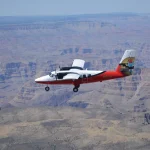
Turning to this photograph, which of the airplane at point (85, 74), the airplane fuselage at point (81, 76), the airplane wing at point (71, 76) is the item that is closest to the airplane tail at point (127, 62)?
the airplane at point (85, 74)

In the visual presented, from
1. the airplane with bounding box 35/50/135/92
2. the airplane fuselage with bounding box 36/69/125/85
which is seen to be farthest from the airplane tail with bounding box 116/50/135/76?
the airplane fuselage with bounding box 36/69/125/85

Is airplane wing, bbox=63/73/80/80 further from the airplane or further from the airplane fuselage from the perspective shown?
the airplane fuselage

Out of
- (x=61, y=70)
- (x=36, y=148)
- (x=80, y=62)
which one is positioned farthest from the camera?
(x=36, y=148)

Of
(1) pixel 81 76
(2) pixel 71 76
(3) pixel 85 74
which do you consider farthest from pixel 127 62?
(2) pixel 71 76

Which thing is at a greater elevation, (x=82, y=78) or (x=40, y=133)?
(x=82, y=78)

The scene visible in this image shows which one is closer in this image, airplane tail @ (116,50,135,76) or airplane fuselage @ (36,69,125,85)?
airplane tail @ (116,50,135,76)

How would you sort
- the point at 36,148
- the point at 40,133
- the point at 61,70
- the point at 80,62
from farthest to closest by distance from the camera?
the point at 40,133, the point at 36,148, the point at 80,62, the point at 61,70

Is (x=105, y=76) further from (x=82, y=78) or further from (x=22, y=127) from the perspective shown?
(x=22, y=127)

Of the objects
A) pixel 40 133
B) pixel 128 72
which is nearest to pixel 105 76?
pixel 128 72
